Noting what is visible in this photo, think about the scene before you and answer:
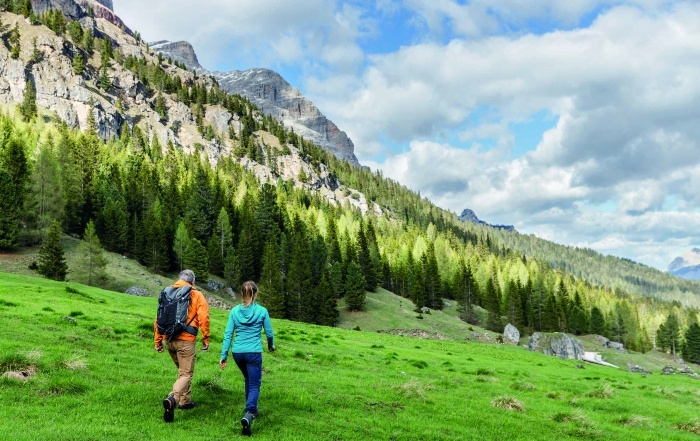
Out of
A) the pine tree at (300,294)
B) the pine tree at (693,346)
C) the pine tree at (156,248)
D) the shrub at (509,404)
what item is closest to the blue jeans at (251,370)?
the shrub at (509,404)

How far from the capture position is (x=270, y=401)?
12.4 metres

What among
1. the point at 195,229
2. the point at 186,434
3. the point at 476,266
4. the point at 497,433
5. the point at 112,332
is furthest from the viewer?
the point at 476,266

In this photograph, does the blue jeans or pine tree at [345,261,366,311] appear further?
pine tree at [345,261,366,311]

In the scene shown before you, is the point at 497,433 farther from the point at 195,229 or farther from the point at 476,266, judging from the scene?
the point at 476,266

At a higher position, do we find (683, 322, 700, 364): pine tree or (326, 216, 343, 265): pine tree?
(326, 216, 343, 265): pine tree

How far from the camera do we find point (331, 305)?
75.6 metres

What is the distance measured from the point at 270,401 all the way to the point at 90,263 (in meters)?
57.1

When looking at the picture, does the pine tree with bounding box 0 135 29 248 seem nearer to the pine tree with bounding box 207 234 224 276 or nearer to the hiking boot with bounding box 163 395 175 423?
the pine tree with bounding box 207 234 224 276

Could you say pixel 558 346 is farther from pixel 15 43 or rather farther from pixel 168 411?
pixel 15 43

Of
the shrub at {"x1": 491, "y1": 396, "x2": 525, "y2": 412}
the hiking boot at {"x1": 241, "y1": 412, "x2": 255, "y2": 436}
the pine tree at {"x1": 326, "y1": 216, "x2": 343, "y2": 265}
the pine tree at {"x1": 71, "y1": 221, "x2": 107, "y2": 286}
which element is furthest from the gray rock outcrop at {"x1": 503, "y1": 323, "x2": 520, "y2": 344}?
the hiking boot at {"x1": 241, "y1": 412, "x2": 255, "y2": 436}

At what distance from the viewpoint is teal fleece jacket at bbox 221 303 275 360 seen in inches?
409

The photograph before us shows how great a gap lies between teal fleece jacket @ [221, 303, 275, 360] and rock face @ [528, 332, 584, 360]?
78.3 meters

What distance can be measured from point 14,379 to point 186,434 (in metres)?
5.51

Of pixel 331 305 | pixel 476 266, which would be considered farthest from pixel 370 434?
pixel 476 266
